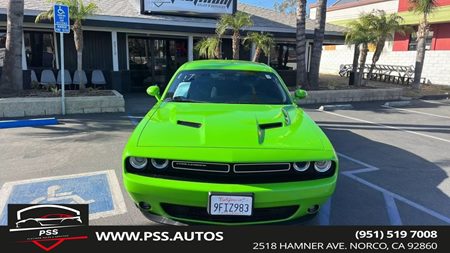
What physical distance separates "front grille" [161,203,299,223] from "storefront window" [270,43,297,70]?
14.4 meters

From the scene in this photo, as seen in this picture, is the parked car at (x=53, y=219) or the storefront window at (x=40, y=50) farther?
the storefront window at (x=40, y=50)

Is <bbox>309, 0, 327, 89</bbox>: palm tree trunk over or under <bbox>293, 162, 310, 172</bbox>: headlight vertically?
over

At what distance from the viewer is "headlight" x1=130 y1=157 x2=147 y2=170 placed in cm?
278

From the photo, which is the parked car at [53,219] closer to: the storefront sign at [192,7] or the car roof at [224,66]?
the car roof at [224,66]

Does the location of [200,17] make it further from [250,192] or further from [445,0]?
[445,0]

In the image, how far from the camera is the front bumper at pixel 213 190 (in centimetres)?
260

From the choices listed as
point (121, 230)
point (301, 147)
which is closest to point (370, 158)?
point (301, 147)

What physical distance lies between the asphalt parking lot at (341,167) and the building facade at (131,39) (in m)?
4.73

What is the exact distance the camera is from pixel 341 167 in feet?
17.1

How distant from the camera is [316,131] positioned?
10.7 feet

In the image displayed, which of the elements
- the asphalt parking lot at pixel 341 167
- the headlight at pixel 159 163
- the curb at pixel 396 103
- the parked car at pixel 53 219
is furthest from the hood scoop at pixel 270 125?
the curb at pixel 396 103

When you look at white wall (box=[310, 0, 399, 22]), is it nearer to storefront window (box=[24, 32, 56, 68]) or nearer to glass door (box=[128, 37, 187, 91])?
glass door (box=[128, 37, 187, 91])

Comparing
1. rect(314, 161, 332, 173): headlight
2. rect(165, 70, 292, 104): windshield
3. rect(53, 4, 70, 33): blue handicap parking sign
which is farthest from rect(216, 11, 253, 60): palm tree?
rect(314, 161, 332, 173): headlight

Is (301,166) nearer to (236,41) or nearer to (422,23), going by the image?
(236,41)
